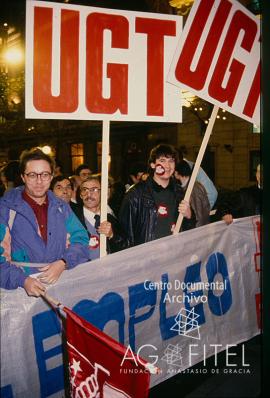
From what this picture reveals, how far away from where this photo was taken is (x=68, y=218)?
284 cm

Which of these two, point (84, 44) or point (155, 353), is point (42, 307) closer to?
point (155, 353)

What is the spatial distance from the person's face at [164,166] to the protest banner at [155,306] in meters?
0.60

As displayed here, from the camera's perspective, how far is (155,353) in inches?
123

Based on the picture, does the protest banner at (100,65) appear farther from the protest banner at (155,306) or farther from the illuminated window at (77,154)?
the illuminated window at (77,154)

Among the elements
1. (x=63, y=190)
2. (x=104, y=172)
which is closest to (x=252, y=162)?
(x=63, y=190)

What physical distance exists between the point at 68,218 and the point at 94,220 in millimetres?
704

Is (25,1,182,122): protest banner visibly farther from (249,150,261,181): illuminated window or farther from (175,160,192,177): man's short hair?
(249,150,261,181): illuminated window

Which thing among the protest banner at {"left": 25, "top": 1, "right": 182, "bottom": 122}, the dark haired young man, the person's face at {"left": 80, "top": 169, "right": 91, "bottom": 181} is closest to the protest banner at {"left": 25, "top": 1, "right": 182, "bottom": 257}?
the protest banner at {"left": 25, "top": 1, "right": 182, "bottom": 122}

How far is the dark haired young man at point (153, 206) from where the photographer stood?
11.5 feet

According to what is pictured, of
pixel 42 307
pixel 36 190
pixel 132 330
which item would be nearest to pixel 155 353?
pixel 132 330

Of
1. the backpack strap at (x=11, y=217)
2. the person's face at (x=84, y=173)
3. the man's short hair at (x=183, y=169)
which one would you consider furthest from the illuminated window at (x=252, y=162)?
the backpack strap at (x=11, y=217)

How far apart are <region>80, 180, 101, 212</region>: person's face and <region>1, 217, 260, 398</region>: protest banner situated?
2.60ft

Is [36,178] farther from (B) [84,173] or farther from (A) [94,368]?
(B) [84,173]

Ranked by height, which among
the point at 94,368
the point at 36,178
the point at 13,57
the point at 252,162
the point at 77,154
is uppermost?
the point at 13,57
